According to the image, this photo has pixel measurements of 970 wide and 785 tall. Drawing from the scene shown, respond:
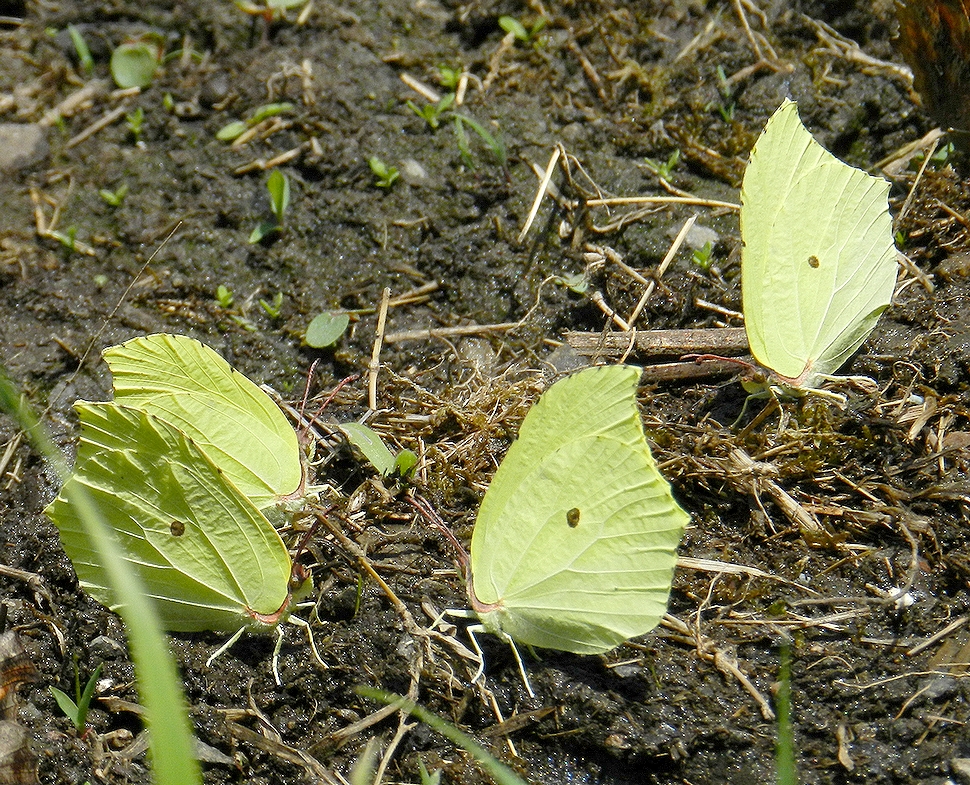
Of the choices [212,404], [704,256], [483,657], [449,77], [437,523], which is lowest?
[483,657]

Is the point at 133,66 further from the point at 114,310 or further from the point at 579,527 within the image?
the point at 579,527

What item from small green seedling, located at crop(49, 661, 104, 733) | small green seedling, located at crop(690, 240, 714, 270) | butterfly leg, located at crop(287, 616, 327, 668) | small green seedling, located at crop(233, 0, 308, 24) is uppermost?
small green seedling, located at crop(233, 0, 308, 24)

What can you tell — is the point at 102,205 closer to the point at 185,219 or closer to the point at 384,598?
the point at 185,219

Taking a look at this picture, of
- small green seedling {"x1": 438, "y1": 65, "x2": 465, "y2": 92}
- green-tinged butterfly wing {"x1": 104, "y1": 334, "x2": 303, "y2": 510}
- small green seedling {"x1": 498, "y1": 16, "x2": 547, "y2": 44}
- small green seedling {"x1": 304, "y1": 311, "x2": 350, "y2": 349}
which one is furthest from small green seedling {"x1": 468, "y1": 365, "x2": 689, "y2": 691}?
small green seedling {"x1": 498, "y1": 16, "x2": 547, "y2": 44}

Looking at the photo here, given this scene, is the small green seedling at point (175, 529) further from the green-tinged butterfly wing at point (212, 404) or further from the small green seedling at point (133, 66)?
the small green seedling at point (133, 66)

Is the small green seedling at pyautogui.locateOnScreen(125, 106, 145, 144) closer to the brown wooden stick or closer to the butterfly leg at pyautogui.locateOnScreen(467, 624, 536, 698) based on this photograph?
the brown wooden stick

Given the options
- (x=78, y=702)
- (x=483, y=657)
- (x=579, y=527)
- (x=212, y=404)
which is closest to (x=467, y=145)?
(x=212, y=404)
